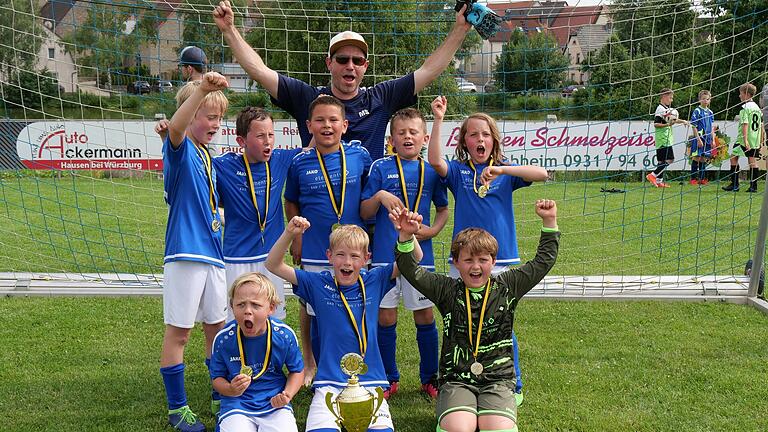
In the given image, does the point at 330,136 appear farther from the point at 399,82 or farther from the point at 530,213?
the point at 530,213

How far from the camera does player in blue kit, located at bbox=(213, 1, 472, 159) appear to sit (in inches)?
158

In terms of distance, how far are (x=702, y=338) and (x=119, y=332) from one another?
13.9 ft

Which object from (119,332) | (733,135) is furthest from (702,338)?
(733,135)

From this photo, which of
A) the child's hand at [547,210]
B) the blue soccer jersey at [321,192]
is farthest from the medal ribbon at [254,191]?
the child's hand at [547,210]

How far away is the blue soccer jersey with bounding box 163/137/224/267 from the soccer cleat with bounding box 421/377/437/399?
4.68 ft

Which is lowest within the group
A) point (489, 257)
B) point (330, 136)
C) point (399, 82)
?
point (489, 257)

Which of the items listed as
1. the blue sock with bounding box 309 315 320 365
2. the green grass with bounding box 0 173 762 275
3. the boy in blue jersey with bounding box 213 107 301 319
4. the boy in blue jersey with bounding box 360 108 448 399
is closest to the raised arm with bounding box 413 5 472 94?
the boy in blue jersey with bounding box 360 108 448 399

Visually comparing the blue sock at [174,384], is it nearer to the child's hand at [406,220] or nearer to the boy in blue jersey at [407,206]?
the boy in blue jersey at [407,206]

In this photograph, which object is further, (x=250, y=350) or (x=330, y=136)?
(x=330, y=136)

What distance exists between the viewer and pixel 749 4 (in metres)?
6.62

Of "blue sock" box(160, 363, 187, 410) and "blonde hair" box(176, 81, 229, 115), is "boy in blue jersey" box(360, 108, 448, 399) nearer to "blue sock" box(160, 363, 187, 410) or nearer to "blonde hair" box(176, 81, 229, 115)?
"blonde hair" box(176, 81, 229, 115)

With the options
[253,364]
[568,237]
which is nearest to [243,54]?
[253,364]

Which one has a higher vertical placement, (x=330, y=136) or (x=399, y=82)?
(x=399, y=82)

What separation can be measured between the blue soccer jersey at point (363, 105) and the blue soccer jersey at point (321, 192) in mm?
218
